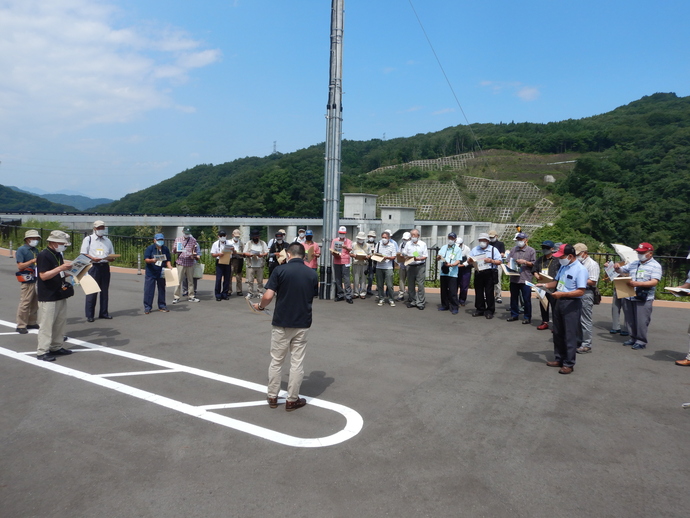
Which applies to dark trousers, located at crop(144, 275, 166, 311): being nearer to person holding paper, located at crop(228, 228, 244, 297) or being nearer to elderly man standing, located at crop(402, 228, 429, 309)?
person holding paper, located at crop(228, 228, 244, 297)

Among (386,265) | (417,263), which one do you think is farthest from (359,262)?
(417,263)

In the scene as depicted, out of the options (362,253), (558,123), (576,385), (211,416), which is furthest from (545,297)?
(558,123)

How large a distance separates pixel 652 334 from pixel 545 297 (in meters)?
2.26

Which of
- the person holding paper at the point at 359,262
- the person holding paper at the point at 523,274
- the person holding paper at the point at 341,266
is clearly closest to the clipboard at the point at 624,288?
the person holding paper at the point at 523,274

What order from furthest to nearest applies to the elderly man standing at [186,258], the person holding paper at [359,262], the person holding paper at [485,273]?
the person holding paper at [359,262] → the elderly man standing at [186,258] → the person holding paper at [485,273]

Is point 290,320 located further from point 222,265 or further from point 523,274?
point 222,265

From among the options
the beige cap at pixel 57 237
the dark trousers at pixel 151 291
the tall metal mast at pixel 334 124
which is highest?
the tall metal mast at pixel 334 124

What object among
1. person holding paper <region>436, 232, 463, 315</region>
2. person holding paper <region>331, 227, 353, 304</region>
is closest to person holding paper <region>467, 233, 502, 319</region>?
person holding paper <region>436, 232, 463, 315</region>

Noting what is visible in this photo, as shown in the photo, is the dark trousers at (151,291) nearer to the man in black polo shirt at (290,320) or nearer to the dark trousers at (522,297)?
the man in black polo shirt at (290,320)

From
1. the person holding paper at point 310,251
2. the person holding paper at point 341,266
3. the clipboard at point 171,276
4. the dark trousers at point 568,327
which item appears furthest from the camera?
the person holding paper at point 341,266

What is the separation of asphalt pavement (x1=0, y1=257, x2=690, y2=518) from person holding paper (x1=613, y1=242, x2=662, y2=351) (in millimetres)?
407

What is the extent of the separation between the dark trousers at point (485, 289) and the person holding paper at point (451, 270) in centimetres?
50

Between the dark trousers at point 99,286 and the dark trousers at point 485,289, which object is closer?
the dark trousers at point 99,286

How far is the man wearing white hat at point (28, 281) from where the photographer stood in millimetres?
8398
